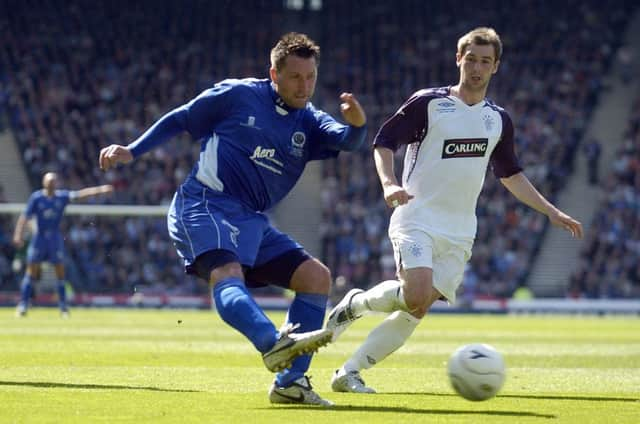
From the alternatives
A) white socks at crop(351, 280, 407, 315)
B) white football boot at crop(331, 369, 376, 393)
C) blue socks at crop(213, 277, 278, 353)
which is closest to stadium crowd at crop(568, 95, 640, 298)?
white socks at crop(351, 280, 407, 315)

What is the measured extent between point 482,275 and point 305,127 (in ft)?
87.3

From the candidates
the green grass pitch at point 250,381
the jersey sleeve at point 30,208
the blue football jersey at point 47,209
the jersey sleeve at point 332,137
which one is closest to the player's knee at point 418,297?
the green grass pitch at point 250,381

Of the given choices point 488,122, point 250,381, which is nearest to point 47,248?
point 250,381

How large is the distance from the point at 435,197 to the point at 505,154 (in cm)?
71

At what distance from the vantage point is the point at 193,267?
779cm

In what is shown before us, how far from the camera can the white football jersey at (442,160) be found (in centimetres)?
891

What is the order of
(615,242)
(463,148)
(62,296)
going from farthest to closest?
(615,242)
(62,296)
(463,148)

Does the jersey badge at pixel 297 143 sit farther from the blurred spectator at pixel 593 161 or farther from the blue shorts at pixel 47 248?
the blurred spectator at pixel 593 161

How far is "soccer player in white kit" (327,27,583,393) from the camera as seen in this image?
8.77 m

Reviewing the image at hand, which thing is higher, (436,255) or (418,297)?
(436,255)

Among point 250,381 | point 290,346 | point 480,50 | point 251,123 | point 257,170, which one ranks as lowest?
point 250,381

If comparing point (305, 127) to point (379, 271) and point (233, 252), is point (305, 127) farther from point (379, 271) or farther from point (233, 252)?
point (379, 271)

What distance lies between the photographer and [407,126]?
8.84 metres

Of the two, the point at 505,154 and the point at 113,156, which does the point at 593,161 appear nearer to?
the point at 505,154
